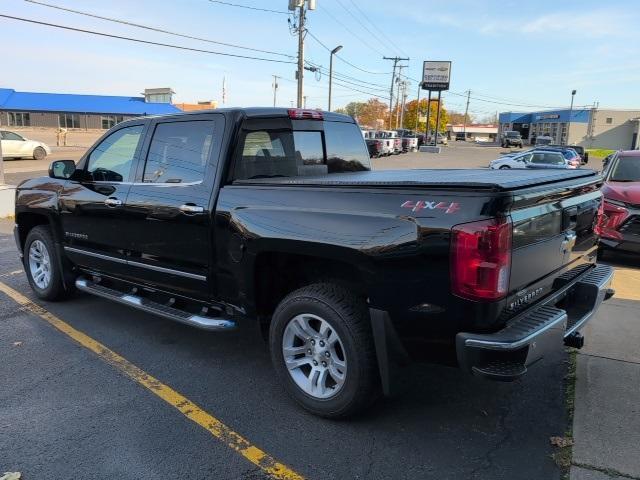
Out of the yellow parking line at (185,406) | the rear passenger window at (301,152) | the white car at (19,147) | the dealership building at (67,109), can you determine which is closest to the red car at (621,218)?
the rear passenger window at (301,152)

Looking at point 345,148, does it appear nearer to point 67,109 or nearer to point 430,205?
point 430,205

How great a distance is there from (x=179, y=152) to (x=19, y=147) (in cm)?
2876

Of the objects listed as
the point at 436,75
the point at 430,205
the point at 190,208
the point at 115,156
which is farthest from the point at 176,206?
the point at 436,75

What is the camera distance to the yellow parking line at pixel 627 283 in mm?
6021

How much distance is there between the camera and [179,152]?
4.32 metres

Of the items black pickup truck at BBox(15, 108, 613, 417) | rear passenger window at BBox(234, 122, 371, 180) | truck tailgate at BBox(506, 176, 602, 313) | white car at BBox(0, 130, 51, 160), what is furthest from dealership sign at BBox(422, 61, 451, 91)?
truck tailgate at BBox(506, 176, 602, 313)

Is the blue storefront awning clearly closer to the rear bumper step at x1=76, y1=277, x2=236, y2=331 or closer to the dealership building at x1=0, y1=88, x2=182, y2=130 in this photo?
the dealership building at x1=0, y1=88, x2=182, y2=130

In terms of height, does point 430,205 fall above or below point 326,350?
above

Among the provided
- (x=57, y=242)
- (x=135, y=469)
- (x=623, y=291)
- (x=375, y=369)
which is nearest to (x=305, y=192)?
(x=375, y=369)

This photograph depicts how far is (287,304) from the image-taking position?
11.5 feet

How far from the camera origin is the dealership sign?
5778 centimetres

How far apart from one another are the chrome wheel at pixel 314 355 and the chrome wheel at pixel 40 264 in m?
3.39

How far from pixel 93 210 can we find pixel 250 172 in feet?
5.85

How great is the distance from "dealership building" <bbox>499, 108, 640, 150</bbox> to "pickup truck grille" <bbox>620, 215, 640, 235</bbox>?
247 ft
